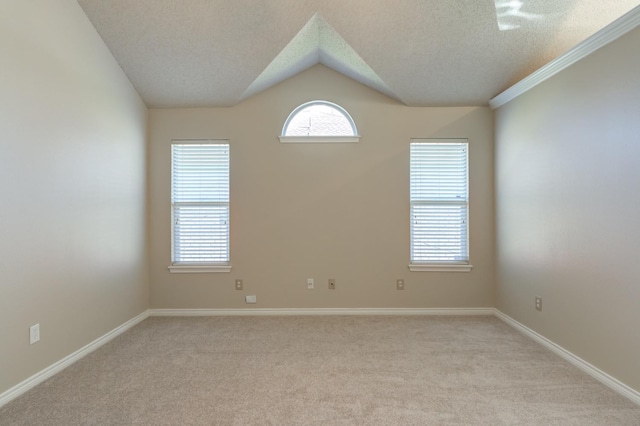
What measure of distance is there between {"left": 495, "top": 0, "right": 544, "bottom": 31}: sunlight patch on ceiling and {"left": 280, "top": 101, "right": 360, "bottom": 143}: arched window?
5.69ft

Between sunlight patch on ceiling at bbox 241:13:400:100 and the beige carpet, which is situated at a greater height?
sunlight patch on ceiling at bbox 241:13:400:100

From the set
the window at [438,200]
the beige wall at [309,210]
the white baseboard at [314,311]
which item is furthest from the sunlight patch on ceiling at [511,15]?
the white baseboard at [314,311]

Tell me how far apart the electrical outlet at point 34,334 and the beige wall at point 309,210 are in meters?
1.65

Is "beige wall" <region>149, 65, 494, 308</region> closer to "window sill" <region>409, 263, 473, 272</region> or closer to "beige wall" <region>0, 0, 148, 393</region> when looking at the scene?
"window sill" <region>409, 263, 473, 272</region>

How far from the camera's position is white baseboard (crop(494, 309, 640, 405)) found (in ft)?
7.44

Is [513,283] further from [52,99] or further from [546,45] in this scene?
[52,99]

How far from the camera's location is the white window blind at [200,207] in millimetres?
4184

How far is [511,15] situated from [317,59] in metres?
1.97

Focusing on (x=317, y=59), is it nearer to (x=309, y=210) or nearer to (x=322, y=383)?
(x=309, y=210)

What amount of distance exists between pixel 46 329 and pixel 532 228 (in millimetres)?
4155

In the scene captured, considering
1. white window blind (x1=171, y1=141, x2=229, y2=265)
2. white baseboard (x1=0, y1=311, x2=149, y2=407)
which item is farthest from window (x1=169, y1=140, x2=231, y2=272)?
white baseboard (x1=0, y1=311, x2=149, y2=407)

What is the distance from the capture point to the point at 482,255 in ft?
13.5

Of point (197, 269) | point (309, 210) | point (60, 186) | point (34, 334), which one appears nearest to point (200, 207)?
point (197, 269)

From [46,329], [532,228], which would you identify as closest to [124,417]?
[46,329]
